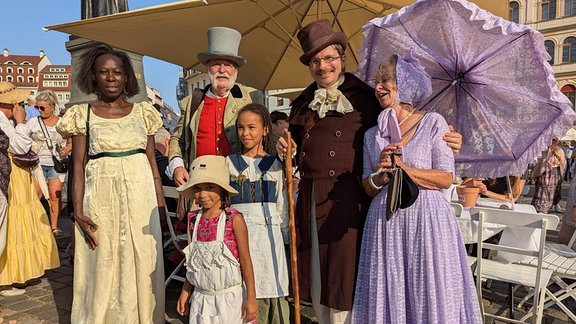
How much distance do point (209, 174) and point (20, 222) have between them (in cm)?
316

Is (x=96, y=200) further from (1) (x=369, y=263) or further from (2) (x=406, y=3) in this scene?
(2) (x=406, y=3)

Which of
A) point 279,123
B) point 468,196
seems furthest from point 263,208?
point 279,123

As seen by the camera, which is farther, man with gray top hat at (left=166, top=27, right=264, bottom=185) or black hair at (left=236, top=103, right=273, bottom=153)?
man with gray top hat at (left=166, top=27, right=264, bottom=185)

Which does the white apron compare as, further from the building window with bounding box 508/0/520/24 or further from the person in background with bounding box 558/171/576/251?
the building window with bounding box 508/0/520/24

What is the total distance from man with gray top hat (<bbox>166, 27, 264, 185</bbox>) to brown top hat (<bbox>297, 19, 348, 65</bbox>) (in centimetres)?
68

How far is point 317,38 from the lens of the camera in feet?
7.72

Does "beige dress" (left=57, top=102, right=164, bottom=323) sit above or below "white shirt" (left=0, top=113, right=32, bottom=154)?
below

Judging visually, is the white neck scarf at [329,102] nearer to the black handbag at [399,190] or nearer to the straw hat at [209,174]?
the black handbag at [399,190]

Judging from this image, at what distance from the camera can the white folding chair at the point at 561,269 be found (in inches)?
125

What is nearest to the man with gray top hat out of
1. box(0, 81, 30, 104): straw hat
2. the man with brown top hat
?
the man with brown top hat

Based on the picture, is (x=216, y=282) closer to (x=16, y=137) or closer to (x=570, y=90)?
(x=16, y=137)

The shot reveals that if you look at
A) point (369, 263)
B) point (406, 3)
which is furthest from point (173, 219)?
point (406, 3)

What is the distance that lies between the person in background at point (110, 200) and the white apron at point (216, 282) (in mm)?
570

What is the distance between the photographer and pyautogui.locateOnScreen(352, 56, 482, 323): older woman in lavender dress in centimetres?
201
